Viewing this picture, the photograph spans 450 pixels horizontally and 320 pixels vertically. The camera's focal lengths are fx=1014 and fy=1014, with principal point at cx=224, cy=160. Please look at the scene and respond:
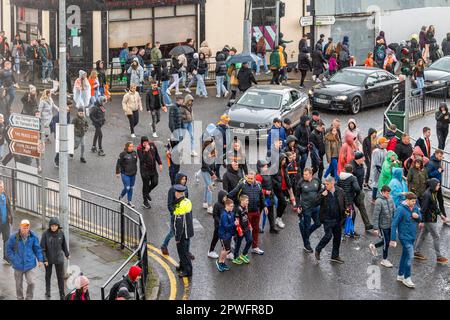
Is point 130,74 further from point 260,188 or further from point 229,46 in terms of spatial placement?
point 260,188

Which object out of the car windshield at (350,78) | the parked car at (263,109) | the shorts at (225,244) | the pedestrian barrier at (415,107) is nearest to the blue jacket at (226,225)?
the shorts at (225,244)

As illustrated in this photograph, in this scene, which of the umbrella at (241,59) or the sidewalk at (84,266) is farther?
the umbrella at (241,59)

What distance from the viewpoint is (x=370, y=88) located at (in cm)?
3234

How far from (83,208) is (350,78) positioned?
14.6 metres

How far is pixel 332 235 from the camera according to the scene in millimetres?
18547

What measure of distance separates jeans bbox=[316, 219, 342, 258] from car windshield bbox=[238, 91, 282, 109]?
33.1ft

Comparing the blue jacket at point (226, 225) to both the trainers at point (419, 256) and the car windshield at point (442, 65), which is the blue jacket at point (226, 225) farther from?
the car windshield at point (442, 65)

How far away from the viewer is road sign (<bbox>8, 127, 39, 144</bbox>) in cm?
1944

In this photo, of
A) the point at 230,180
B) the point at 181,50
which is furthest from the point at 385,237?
the point at 181,50

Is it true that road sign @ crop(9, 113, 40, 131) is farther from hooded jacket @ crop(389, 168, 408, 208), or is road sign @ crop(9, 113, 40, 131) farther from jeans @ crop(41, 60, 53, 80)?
jeans @ crop(41, 60, 53, 80)

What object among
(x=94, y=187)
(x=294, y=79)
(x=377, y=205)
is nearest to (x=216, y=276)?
(x=377, y=205)

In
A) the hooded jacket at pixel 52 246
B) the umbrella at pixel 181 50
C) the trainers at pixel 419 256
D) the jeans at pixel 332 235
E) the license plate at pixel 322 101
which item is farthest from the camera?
the umbrella at pixel 181 50

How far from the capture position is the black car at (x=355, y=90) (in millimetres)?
31250

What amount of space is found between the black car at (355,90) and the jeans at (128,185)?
11.4 meters
